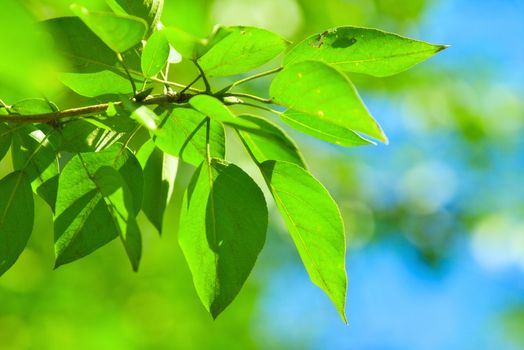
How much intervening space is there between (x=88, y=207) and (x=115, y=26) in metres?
0.24

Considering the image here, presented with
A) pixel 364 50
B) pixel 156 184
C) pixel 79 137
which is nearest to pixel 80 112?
pixel 79 137

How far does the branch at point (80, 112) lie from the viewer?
672 millimetres

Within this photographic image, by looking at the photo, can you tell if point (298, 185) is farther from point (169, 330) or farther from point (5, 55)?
point (169, 330)

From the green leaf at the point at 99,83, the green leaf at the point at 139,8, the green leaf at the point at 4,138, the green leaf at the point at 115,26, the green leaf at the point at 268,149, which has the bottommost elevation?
the green leaf at the point at 268,149

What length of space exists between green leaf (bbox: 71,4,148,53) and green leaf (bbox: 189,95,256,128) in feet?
0.27

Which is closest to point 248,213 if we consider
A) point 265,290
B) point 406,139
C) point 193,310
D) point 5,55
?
point 5,55

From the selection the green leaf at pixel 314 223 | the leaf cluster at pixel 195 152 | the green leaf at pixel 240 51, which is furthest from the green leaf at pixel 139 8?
the green leaf at pixel 314 223

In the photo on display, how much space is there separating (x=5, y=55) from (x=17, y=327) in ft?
9.94

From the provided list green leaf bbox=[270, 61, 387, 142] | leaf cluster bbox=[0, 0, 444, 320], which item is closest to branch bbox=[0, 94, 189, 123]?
leaf cluster bbox=[0, 0, 444, 320]

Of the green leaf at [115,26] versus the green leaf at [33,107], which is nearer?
the green leaf at [115,26]

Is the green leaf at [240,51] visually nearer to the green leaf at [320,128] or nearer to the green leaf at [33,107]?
the green leaf at [320,128]

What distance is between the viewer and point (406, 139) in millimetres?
4703

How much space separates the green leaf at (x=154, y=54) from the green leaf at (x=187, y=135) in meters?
0.05

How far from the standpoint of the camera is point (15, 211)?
31.3 inches
